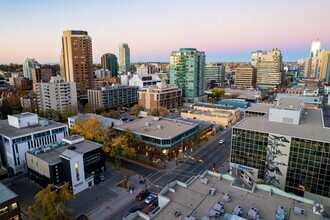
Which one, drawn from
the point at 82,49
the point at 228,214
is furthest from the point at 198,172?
the point at 82,49

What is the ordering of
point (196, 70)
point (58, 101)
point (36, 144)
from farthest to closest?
1. point (196, 70)
2. point (58, 101)
3. point (36, 144)

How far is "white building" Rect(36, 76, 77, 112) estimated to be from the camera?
10571 centimetres

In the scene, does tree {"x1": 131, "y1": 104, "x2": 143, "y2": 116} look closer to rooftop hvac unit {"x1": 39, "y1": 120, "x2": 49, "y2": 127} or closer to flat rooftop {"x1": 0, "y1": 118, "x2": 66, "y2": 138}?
flat rooftop {"x1": 0, "y1": 118, "x2": 66, "y2": 138}

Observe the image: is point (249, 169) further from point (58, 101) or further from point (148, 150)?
point (58, 101)

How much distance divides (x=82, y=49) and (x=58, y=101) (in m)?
48.2

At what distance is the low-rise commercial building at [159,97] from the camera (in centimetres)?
11450

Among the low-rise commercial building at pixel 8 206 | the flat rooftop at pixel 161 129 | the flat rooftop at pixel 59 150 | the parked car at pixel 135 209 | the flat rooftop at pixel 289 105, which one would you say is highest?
the flat rooftop at pixel 289 105

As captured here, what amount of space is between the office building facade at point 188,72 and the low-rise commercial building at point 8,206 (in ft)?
369

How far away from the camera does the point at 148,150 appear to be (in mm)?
60625

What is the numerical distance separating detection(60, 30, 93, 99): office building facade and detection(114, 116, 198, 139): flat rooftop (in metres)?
83.3

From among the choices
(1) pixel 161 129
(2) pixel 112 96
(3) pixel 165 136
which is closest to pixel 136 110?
(2) pixel 112 96

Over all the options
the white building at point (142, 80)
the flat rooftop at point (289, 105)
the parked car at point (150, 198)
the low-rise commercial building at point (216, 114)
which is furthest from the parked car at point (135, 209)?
the white building at point (142, 80)

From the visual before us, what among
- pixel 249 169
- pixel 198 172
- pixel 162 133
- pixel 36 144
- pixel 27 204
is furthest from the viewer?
pixel 162 133

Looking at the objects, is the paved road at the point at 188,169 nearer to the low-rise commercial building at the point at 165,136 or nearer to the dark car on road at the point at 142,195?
the dark car on road at the point at 142,195
